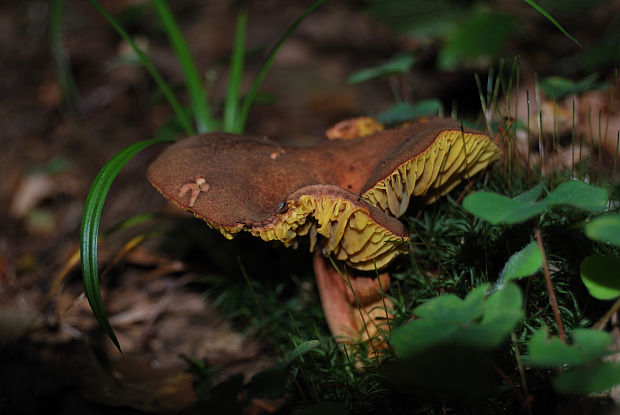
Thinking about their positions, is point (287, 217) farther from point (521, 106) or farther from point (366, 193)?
point (521, 106)

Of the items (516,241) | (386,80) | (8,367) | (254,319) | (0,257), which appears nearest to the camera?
(516,241)

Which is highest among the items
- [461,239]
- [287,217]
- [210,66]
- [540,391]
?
[210,66]

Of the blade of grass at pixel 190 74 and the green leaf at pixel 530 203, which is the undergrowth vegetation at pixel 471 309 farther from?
the blade of grass at pixel 190 74

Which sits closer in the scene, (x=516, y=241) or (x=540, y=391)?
(x=540, y=391)

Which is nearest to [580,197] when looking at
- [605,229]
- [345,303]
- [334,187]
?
[605,229]

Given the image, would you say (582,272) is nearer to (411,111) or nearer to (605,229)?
(605,229)

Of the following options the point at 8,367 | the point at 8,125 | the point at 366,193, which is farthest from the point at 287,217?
the point at 8,125

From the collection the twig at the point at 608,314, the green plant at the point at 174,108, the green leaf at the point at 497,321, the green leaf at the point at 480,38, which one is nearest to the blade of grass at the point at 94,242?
the green plant at the point at 174,108
